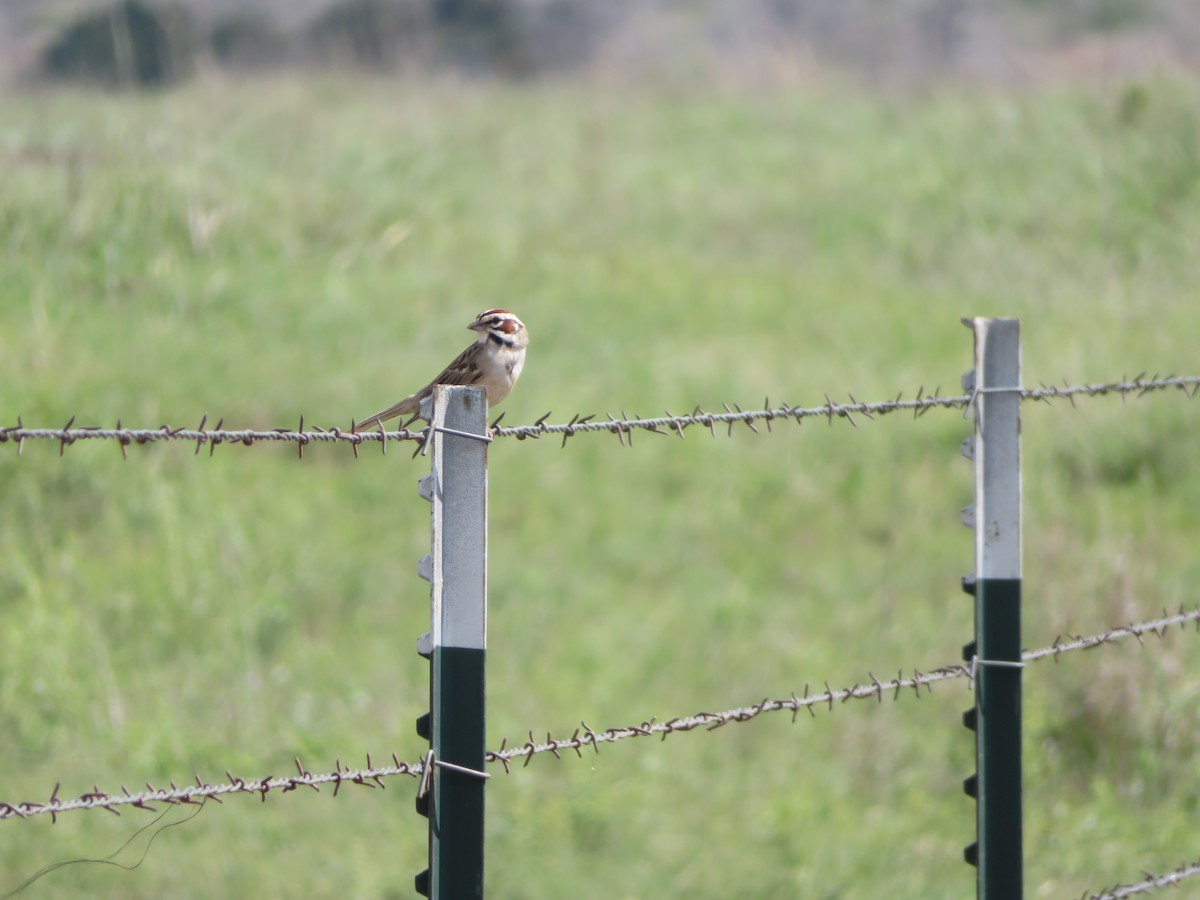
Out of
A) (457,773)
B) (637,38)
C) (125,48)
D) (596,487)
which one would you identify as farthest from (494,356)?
(637,38)

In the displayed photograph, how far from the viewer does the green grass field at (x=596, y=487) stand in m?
6.02

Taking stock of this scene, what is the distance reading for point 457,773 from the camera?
8.61 feet

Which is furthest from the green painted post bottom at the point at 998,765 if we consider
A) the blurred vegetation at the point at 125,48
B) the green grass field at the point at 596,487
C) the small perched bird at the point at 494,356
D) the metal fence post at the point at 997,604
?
the blurred vegetation at the point at 125,48

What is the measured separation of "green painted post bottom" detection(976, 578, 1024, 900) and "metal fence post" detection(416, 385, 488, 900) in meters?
1.37

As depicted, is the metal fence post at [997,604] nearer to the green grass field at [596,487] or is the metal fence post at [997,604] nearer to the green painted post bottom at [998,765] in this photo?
the green painted post bottom at [998,765]

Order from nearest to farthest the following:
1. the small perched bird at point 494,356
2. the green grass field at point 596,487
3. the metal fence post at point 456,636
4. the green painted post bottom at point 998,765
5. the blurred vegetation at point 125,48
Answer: the metal fence post at point 456,636
the green painted post bottom at point 998,765
the small perched bird at point 494,356
the green grass field at point 596,487
the blurred vegetation at point 125,48

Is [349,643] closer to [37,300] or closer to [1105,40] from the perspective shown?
[37,300]

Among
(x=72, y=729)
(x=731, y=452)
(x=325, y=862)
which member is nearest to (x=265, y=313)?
(x=731, y=452)

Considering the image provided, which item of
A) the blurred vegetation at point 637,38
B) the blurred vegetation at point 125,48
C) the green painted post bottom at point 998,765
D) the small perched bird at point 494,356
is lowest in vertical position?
the green painted post bottom at point 998,765

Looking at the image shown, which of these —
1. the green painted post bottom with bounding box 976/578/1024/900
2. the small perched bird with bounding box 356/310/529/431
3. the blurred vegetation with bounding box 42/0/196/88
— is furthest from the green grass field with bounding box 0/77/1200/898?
the small perched bird with bounding box 356/310/529/431

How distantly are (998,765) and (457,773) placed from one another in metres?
1.44

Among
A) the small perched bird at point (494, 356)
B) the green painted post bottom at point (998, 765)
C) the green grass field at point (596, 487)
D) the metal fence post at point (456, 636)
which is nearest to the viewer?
the metal fence post at point (456, 636)

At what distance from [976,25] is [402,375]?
42.5 ft

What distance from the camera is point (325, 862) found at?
5590mm
